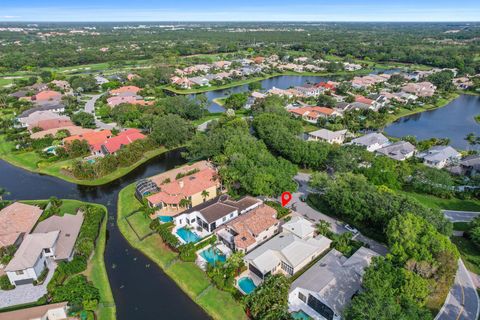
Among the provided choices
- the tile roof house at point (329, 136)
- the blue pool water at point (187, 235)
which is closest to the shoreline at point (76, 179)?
the blue pool water at point (187, 235)

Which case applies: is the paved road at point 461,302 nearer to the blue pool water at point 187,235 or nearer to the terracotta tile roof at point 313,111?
the blue pool water at point 187,235

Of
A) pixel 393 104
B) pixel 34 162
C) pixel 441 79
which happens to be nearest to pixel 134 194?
pixel 34 162

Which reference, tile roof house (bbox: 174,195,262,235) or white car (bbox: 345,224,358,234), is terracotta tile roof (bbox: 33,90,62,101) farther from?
white car (bbox: 345,224,358,234)

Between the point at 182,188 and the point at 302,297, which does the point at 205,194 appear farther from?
the point at 302,297

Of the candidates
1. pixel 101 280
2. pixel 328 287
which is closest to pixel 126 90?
pixel 101 280

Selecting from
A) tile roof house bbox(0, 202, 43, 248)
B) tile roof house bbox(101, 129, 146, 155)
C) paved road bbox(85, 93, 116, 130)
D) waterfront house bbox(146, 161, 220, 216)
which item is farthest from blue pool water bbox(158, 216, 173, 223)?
paved road bbox(85, 93, 116, 130)

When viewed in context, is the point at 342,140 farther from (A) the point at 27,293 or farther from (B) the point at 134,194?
(A) the point at 27,293
